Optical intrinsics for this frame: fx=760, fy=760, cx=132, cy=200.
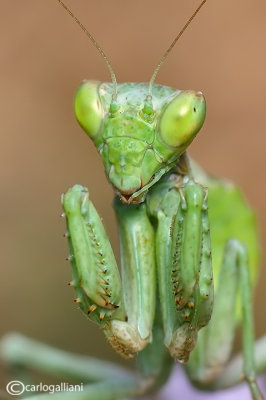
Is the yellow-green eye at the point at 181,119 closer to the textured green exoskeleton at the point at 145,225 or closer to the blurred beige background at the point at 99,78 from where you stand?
the textured green exoskeleton at the point at 145,225

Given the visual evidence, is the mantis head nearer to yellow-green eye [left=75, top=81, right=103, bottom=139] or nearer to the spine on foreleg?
yellow-green eye [left=75, top=81, right=103, bottom=139]

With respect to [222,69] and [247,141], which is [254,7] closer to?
[222,69]

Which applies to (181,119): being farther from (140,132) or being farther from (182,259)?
(182,259)

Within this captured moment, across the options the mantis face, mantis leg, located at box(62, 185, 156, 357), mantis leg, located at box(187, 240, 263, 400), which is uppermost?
the mantis face

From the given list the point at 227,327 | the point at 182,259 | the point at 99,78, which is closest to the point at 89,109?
the point at 182,259

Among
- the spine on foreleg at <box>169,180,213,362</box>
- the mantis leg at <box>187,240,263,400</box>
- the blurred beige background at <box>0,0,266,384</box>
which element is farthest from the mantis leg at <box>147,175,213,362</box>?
the blurred beige background at <box>0,0,266,384</box>

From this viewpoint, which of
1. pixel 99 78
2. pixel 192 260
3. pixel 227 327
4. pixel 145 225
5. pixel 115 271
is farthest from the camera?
pixel 99 78

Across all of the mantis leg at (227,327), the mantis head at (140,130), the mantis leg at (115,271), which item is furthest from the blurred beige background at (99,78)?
the mantis head at (140,130)
